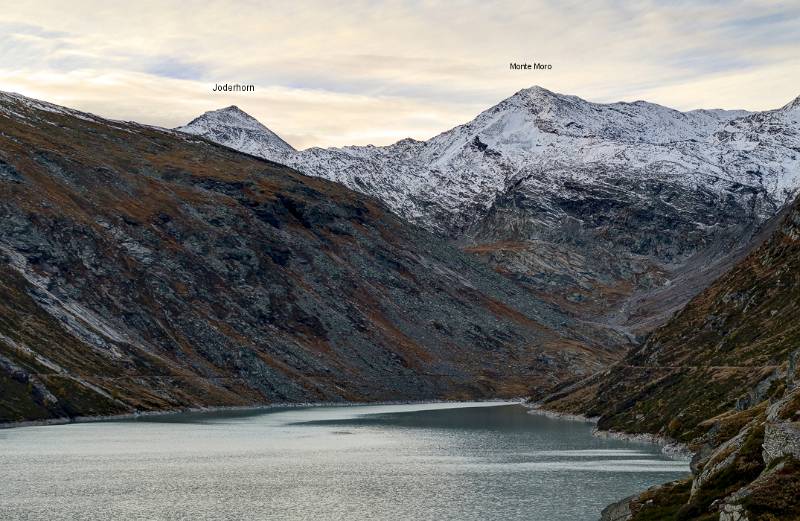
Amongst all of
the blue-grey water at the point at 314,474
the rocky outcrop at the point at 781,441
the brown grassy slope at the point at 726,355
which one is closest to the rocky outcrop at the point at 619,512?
the blue-grey water at the point at 314,474

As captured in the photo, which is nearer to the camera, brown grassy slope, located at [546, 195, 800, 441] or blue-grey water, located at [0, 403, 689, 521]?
blue-grey water, located at [0, 403, 689, 521]

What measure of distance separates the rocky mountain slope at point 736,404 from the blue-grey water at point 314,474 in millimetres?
10647

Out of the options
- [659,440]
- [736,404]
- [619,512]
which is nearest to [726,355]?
[659,440]

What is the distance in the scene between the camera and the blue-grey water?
92750mm

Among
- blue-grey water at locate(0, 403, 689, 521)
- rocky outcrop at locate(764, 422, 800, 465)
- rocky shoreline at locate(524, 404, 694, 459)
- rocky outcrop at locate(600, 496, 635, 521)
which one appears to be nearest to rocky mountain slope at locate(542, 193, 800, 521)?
rocky outcrop at locate(764, 422, 800, 465)

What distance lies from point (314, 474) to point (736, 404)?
56785 mm

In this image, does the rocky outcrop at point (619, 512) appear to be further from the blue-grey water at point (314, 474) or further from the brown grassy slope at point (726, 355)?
the brown grassy slope at point (726, 355)

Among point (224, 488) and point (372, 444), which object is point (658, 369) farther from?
point (224, 488)

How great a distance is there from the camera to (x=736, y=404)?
137250 millimetres

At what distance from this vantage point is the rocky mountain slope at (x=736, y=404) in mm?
53250

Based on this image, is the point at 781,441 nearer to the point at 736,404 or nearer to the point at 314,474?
the point at 314,474

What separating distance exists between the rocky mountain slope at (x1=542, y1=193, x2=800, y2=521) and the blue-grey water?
10647 millimetres

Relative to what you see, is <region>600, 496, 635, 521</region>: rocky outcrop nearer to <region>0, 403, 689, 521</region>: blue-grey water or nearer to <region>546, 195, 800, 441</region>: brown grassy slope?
<region>0, 403, 689, 521</region>: blue-grey water

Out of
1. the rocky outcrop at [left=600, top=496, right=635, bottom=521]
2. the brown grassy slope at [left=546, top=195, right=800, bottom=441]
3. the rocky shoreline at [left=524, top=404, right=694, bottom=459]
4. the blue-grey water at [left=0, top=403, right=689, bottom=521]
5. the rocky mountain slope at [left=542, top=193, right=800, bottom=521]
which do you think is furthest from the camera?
the brown grassy slope at [left=546, top=195, right=800, bottom=441]
